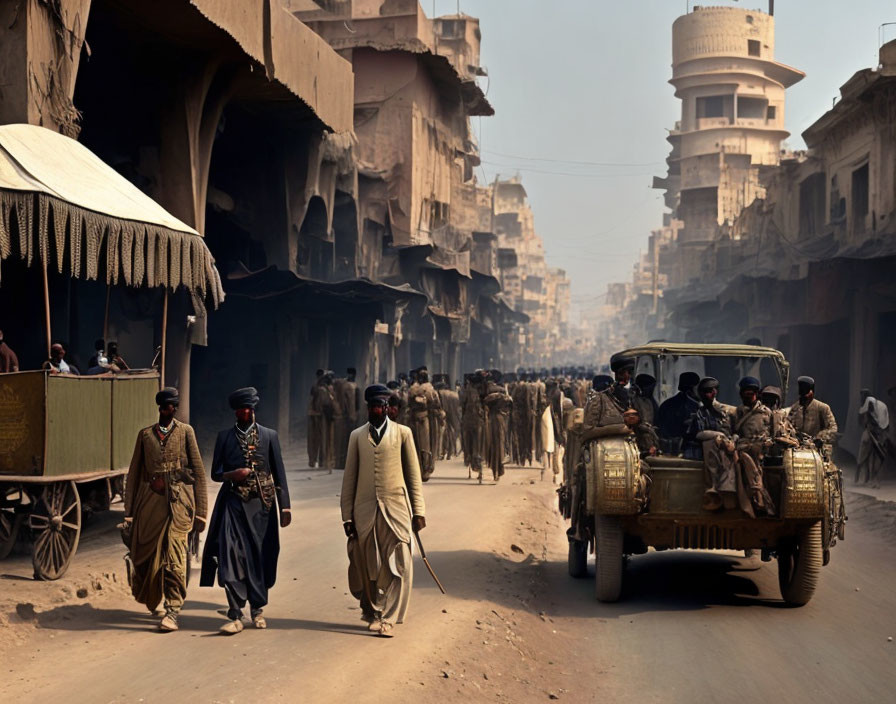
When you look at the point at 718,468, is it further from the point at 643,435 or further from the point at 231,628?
the point at 231,628

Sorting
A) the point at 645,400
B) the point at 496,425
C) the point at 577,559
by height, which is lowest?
the point at 577,559

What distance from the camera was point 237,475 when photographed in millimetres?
7918

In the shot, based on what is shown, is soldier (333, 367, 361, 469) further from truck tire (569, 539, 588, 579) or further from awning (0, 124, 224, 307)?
truck tire (569, 539, 588, 579)

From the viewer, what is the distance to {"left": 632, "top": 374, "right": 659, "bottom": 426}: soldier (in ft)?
33.1

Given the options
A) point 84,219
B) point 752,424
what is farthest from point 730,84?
point 752,424

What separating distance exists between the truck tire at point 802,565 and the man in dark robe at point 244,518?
427 centimetres

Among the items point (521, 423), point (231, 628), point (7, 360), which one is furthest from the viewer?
point (521, 423)

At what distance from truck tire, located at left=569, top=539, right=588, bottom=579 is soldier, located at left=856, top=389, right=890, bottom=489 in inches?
411

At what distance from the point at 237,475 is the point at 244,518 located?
0.32m

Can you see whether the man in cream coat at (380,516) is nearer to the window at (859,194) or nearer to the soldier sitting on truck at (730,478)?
the soldier sitting on truck at (730,478)

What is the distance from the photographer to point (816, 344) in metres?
33.4

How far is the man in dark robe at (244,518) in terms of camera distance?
7898mm

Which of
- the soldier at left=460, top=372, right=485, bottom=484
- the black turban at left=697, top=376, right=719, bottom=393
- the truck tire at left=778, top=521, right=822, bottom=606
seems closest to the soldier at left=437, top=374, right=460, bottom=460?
the soldier at left=460, top=372, right=485, bottom=484

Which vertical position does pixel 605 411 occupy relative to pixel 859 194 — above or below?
below
